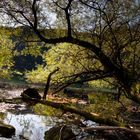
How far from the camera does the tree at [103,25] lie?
1928 cm

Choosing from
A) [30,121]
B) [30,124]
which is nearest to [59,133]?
[30,124]

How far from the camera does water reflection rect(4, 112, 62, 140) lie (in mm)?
18141

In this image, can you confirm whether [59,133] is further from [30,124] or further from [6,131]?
[30,124]

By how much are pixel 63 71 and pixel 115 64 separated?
867cm

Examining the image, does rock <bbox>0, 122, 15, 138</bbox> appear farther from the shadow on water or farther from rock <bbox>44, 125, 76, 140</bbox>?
rock <bbox>44, 125, 76, 140</bbox>

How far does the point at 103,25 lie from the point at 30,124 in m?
7.52

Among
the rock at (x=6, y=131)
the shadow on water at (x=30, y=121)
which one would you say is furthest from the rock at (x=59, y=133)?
the rock at (x=6, y=131)

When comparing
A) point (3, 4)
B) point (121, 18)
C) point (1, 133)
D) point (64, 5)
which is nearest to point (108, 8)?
point (121, 18)

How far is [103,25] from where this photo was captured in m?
20.5

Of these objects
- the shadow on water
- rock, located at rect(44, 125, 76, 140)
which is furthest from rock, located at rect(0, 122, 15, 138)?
rock, located at rect(44, 125, 76, 140)

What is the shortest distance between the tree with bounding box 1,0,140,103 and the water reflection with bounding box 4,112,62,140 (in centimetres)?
405

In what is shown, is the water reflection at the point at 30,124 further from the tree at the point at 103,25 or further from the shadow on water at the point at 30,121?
the tree at the point at 103,25

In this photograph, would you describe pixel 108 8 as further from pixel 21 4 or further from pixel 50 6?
pixel 21 4

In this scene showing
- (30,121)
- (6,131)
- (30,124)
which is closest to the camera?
(6,131)
